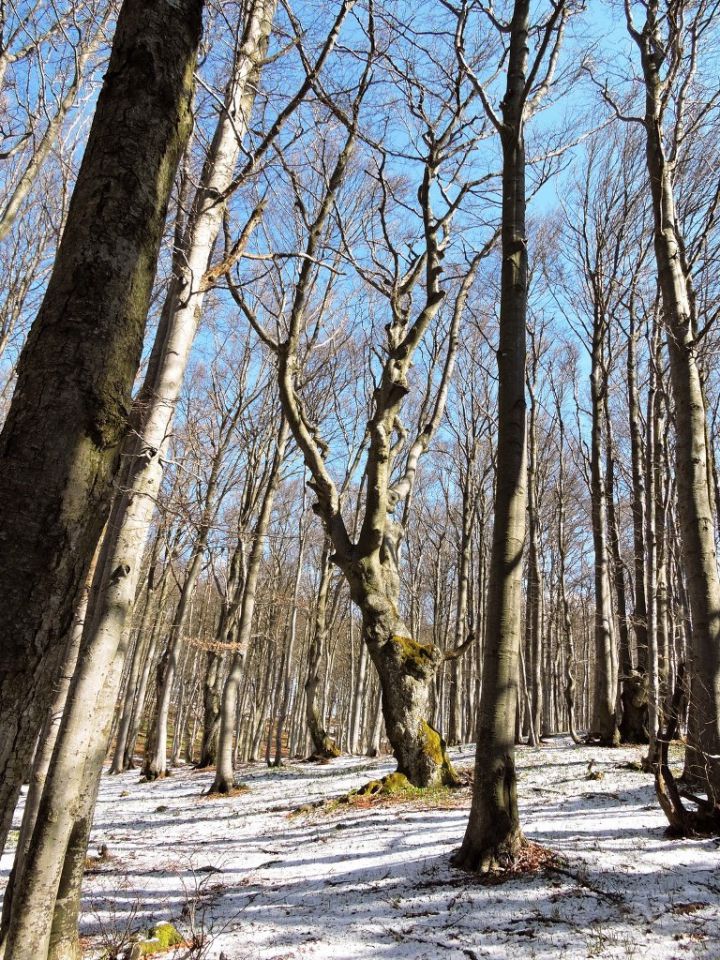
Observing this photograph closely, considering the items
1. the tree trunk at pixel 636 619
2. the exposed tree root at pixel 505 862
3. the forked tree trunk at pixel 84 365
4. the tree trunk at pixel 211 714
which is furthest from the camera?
the tree trunk at pixel 211 714

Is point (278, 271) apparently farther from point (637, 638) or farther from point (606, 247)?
point (637, 638)

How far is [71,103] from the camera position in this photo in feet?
25.1

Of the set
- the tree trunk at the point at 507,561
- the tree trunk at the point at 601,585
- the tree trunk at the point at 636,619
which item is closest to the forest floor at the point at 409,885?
the tree trunk at the point at 507,561

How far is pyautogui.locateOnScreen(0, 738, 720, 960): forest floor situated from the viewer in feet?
11.6

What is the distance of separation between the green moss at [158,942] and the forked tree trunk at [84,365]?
316cm

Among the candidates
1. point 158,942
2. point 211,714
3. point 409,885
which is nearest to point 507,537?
point 409,885

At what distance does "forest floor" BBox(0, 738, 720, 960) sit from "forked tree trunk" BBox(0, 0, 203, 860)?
3.03m

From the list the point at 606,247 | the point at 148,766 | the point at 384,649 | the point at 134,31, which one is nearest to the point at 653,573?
the point at 384,649

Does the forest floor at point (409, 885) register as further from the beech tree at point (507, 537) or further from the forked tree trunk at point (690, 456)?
the forked tree trunk at point (690, 456)

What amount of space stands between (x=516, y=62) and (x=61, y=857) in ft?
25.9

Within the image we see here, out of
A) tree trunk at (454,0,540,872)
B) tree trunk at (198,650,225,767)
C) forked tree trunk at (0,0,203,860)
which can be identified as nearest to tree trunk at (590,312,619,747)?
tree trunk at (454,0,540,872)

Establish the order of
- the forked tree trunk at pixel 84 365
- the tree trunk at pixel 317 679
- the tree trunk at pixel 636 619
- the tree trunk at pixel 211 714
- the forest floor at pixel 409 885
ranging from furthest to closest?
the tree trunk at pixel 211 714
the tree trunk at pixel 317 679
the tree trunk at pixel 636 619
the forest floor at pixel 409 885
the forked tree trunk at pixel 84 365

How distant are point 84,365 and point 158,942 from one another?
13.3 feet

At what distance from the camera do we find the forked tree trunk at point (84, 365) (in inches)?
49.5
